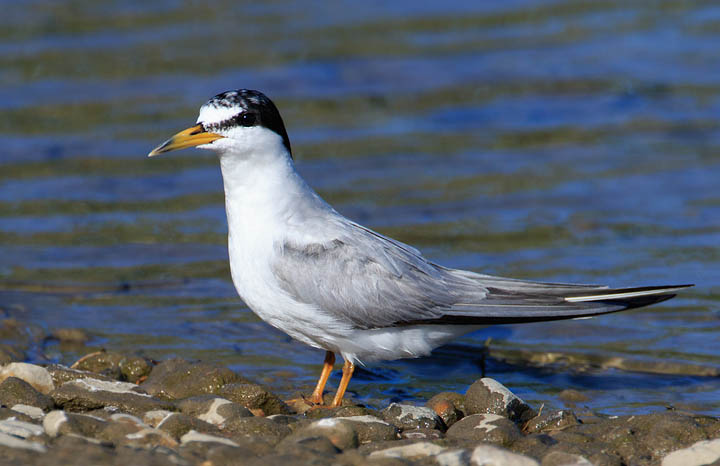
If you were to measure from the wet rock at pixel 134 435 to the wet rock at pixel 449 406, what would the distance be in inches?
63.1

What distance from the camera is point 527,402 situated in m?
6.12

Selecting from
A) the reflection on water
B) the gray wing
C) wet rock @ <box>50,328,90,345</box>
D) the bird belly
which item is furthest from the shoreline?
wet rock @ <box>50,328,90,345</box>

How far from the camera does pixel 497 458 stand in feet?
14.3

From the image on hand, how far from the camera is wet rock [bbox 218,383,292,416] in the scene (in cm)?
545

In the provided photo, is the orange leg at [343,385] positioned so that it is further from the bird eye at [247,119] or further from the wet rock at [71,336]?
the wet rock at [71,336]

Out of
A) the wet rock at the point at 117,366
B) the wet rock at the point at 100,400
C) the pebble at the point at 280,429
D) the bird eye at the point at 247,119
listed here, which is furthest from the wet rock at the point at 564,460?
the wet rock at the point at 117,366

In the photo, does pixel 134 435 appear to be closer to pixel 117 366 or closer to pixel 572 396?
pixel 117 366

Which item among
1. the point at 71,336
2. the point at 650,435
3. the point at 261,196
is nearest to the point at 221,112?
the point at 261,196

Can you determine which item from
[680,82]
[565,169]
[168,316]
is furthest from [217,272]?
[680,82]

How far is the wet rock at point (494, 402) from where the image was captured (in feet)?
17.8

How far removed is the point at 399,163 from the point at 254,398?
5545 mm

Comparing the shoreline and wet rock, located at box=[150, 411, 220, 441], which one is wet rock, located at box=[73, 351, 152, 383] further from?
wet rock, located at box=[150, 411, 220, 441]

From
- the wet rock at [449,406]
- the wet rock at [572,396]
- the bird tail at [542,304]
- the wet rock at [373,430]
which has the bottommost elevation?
the wet rock at [572,396]

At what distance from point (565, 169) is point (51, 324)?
5587 mm
